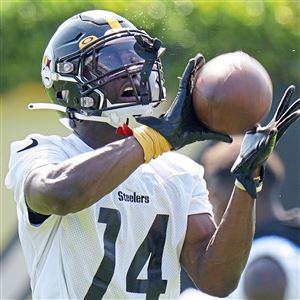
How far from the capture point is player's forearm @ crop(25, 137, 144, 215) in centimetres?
388

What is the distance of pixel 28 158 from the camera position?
13.8 feet

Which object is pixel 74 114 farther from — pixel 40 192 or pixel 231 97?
pixel 231 97

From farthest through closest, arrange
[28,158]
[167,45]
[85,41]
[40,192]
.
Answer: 1. [167,45]
2. [85,41]
3. [28,158]
4. [40,192]

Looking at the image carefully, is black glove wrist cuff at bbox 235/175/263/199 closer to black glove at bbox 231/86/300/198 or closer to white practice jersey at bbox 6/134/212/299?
black glove at bbox 231/86/300/198

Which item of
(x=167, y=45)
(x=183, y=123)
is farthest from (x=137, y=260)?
(x=167, y=45)

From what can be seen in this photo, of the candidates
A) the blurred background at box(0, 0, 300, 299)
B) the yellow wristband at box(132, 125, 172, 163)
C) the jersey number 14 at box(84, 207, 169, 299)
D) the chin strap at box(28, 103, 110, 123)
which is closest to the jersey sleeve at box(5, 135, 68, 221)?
the chin strap at box(28, 103, 110, 123)

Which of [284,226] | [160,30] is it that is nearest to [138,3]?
[160,30]

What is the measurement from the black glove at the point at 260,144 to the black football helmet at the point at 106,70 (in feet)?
1.40

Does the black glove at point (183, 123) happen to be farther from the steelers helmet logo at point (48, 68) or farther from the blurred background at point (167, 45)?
the blurred background at point (167, 45)

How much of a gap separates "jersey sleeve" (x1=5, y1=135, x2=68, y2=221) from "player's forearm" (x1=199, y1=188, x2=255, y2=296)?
63 centimetres

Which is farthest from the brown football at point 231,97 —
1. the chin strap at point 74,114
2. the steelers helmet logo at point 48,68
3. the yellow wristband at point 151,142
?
the steelers helmet logo at point 48,68

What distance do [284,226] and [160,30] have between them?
1771mm

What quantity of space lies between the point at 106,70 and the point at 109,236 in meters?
0.61

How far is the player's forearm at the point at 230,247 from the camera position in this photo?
421 centimetres
